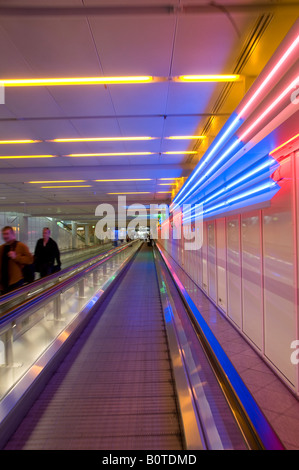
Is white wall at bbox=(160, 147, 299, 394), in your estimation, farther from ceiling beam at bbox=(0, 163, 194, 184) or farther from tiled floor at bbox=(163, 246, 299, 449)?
ceiling beam at bbox=(0, 163, 194, 184)

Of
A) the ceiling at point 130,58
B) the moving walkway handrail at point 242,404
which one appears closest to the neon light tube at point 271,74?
Result: the ceiling at point 130,58

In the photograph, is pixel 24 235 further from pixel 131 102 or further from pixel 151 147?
pixel 131 102

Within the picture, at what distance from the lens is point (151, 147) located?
5.29 meters

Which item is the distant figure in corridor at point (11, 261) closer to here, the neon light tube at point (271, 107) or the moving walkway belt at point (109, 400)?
the moving walkway belt at point (109, 400)

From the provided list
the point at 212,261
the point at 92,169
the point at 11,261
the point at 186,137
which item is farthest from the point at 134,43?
the point at 92,169

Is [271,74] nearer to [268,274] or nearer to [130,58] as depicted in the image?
[130,58]

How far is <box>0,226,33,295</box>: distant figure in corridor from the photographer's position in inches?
129

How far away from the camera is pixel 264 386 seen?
2.47 metres

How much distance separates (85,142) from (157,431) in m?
4.86

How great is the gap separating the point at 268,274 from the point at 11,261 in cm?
346

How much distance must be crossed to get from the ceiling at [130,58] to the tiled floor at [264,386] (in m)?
3.39

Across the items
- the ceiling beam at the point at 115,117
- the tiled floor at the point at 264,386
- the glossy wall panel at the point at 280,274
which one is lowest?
the tiled floor at the point at 264,386

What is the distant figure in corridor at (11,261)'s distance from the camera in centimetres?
328
